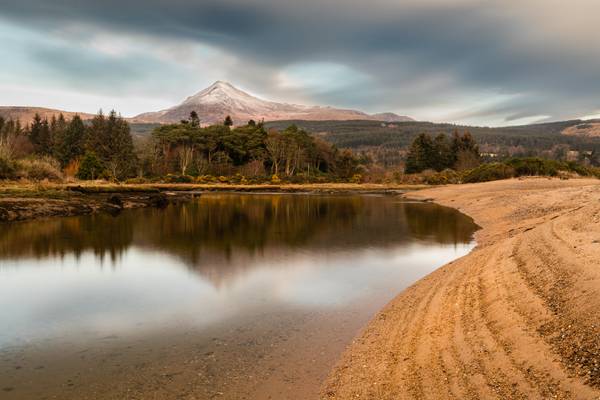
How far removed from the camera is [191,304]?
11.2 metres

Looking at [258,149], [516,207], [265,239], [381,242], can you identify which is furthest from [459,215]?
[258,149]

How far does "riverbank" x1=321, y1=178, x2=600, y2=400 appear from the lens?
16.9 feet

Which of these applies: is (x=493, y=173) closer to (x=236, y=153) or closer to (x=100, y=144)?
(x=236, y=153)

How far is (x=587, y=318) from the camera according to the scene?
565cm

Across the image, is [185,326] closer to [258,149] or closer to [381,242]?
[381,242]

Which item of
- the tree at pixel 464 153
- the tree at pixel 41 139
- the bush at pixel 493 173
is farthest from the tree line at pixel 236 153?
the bush at pixel 493 173

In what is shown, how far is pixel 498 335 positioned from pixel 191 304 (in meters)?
7.73

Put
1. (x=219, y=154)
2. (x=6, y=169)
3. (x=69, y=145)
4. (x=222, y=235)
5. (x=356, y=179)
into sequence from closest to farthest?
(x=222, y=235) → (x=6, y=169) → (x=69, y=145) → (x=356, y=179) → (x=219, y=154)

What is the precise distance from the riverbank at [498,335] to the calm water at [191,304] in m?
0.98

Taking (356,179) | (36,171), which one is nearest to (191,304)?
(36,171)

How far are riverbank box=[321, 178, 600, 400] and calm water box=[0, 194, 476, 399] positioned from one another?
0.98 meters

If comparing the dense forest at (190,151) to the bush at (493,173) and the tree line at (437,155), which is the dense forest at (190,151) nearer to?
the tree line at (437,155)

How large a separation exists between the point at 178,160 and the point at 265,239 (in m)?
76.1

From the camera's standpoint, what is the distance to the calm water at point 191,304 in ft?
23.1
